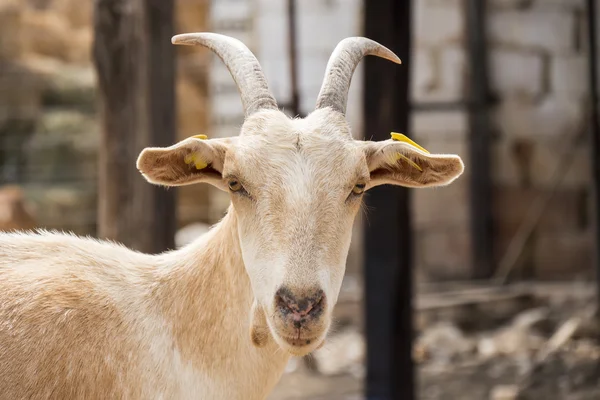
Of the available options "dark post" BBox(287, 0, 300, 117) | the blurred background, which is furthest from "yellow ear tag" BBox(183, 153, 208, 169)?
the blurred background

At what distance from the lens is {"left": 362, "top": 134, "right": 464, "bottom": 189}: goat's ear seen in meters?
3.39

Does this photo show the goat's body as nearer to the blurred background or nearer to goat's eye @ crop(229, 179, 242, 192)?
goat's eye @ crop(229, 179, 242, 192)

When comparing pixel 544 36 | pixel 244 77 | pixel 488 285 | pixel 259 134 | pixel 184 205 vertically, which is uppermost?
pixel 544 36

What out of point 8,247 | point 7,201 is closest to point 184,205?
point 7,201

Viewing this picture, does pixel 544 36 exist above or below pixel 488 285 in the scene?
above

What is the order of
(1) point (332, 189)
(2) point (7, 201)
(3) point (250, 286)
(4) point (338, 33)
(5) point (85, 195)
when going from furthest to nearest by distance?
(5) point (85, 195), (4) point (338, 33), (2) point (7, 201), (3) point (250, 286), (1) point (332, 189)

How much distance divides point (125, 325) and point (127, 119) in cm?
187

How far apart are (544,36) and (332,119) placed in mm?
9256

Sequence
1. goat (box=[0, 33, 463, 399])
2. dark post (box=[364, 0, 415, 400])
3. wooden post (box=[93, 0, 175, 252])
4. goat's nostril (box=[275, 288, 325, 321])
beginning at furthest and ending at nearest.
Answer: dark post (box=[364, 0, 415, 400]) → wooden post (box=[93, 0, 175, 252]) → goat (box=[0, 33, 463, 399]) → goat's nostril (box=[275, 288, 325, 321])

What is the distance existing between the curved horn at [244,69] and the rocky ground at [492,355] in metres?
3.41

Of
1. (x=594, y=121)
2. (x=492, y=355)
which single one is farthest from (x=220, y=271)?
(x=594, y=121)

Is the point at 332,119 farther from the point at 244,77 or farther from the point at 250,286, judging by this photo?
the point at 250,286

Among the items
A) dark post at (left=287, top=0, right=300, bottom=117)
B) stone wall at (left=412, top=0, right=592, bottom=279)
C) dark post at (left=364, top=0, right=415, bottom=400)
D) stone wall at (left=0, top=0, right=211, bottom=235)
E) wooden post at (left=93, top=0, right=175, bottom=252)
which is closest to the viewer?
wooden post at (left=93, top=0, right=175, bottom=252)

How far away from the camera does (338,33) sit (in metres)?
11.2
